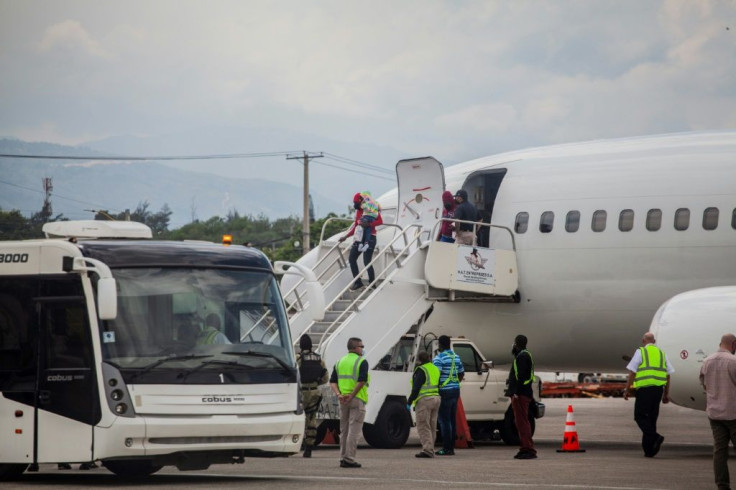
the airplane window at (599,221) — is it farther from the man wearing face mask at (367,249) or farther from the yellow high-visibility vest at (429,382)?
the yellow high-visibility vest at (429,382)

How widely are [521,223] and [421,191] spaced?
87.7 inches

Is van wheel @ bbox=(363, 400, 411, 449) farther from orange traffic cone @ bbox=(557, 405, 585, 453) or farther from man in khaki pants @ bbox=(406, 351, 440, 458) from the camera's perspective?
orange traffic cone @ bbox=(557, 405, 585, 453)

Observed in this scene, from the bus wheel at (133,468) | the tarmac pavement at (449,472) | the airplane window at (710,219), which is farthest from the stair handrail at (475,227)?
A: the bus wheel at (133,468)

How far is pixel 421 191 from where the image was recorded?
2550 centimetres

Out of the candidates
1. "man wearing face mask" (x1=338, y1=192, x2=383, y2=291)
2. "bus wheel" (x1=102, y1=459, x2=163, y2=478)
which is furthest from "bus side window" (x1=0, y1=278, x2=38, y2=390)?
"man wearing face mask" (x1=338, y1=192, x2=383, y2=291)

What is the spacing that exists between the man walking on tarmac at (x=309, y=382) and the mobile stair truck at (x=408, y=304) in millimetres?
1979

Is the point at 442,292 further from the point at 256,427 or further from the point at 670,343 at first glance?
the point at 256,427

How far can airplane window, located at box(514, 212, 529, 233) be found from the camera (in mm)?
24500

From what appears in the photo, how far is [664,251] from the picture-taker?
75.3 ft

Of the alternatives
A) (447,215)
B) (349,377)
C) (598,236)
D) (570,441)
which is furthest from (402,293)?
(349,377)

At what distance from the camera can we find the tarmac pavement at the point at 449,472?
46.9ft

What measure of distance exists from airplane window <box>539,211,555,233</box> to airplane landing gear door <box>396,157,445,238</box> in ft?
6.76

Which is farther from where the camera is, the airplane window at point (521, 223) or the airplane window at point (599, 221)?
the airplane window at point (521, 223)

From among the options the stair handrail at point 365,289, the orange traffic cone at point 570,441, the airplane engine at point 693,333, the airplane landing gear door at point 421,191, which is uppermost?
the airplane landing gear door at point 421,191
